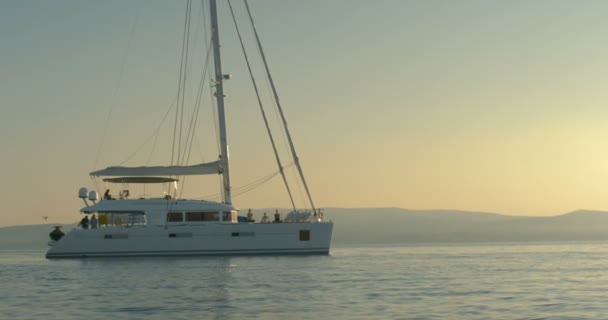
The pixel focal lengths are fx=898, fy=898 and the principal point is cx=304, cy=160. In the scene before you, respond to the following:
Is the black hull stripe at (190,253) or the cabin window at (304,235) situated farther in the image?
the cabin window at (304,235)

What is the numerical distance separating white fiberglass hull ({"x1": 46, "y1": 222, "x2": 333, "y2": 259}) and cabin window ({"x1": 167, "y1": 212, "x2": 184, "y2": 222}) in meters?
0.43

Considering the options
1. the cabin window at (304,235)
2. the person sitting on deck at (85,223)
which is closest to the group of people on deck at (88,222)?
the person sitting on deck at (85,223)

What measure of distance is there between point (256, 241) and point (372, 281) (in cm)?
1963

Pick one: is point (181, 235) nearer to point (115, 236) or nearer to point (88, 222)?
point (115, 236)

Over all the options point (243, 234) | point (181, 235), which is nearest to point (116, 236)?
point (181, 235)

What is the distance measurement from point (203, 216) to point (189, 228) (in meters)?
1.04

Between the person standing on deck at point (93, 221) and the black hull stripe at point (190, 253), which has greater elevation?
the person standing on deck at point (93, 221)

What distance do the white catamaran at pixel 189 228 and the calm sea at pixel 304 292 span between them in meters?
8.18

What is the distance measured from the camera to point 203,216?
5116 centimetres

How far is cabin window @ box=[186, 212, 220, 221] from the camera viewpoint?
168 ft

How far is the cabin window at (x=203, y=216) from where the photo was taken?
2013 inches

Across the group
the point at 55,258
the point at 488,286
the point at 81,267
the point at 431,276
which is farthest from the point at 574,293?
the point at 55,258

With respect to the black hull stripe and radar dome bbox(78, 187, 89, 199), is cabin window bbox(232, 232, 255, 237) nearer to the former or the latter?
the black hull stripe

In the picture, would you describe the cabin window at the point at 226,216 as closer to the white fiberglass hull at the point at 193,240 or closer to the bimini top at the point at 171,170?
the white fiberglass hull at the point at 193,240
